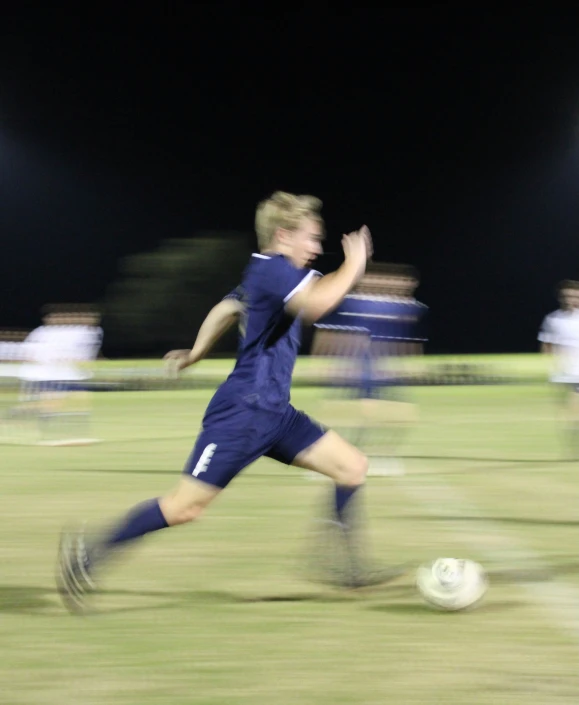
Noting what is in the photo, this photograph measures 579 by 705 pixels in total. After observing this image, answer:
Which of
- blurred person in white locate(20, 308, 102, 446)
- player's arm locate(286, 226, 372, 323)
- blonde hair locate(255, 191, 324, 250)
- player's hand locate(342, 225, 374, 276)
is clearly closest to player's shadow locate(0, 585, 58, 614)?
player's arm locate(286, 226, 372, 323)

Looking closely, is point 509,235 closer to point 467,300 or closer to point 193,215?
point 467,300

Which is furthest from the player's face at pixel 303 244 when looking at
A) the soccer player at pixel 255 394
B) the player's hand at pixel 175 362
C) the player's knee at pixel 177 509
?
the player's knee at pixel 177 509

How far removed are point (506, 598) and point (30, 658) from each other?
7.75ft

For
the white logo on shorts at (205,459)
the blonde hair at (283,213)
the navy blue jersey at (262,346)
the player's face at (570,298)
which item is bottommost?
the player's face at (570,298)

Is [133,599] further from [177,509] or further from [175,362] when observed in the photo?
[175,362]

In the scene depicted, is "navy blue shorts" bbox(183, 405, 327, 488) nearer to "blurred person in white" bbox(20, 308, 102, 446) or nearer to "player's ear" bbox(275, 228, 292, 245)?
"player's ear" bbox(275, 228, 292, 245)

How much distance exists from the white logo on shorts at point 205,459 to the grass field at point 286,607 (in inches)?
27.4

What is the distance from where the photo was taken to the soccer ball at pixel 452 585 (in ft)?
18.2

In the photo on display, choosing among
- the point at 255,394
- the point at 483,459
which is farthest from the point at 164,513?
the point at 483,459

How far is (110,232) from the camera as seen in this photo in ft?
219

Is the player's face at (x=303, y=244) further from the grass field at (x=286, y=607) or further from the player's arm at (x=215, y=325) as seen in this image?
Answer: the grass field at (x=286, y=607)

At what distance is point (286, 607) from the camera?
18.7 ft

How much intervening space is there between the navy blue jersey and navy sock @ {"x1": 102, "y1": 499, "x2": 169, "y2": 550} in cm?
51

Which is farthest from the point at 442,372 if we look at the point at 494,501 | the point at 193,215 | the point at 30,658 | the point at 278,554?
the point at 193,215
